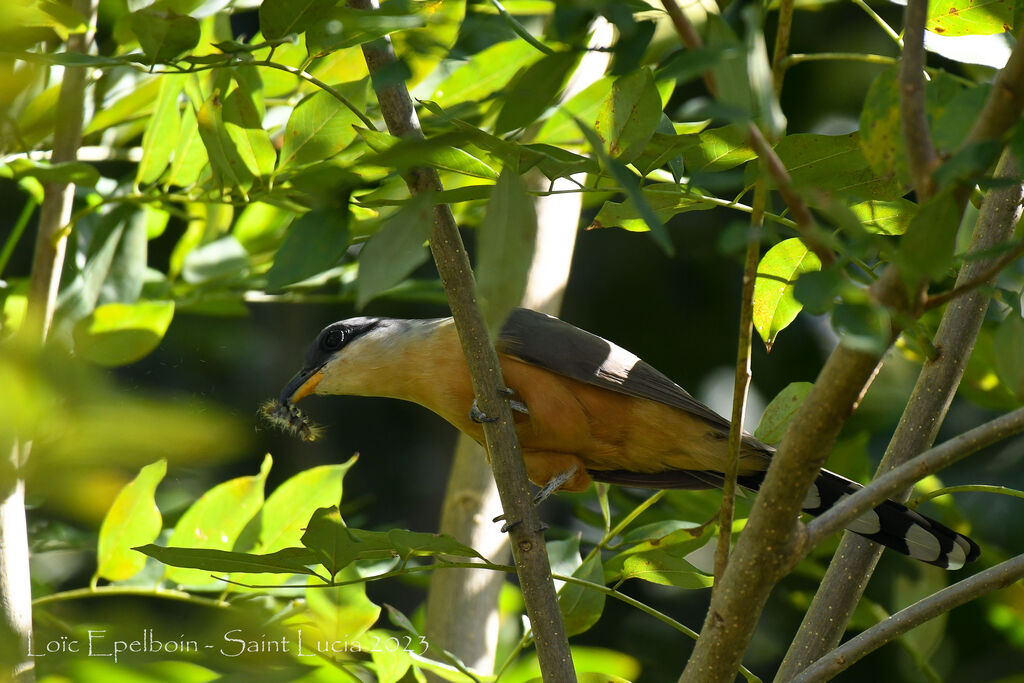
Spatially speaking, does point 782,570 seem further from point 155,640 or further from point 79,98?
point 79,98

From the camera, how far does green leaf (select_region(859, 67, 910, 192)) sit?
121 centimetres

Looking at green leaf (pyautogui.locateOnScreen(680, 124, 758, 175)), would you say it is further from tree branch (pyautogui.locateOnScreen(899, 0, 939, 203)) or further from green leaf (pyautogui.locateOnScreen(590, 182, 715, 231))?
tree branch (pyautogui.locateOnScreen(899, 0, 939, 203))

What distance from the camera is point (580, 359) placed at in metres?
3.07

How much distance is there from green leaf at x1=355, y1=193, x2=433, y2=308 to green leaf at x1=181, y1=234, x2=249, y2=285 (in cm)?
186

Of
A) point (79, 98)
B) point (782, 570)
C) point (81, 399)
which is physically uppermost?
point (79, 98)

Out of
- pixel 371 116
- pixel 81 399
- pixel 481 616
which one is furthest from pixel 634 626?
pixel 81 399

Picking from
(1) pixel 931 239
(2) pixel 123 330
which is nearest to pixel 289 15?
(1) pixel 931 239

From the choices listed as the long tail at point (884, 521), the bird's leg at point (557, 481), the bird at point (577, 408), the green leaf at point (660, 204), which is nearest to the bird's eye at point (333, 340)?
the bird at point (577, 408)

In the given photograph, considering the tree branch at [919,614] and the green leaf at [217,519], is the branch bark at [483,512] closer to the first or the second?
the green leaf at [217,519]

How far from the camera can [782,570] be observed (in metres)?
1.37

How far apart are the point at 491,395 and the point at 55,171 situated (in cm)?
101

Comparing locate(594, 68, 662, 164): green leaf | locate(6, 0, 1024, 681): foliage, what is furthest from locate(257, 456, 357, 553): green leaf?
locate(594, 68, 662, 164): green leaf

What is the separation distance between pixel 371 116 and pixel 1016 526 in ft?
7.97

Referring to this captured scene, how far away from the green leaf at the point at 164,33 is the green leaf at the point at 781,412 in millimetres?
1409
